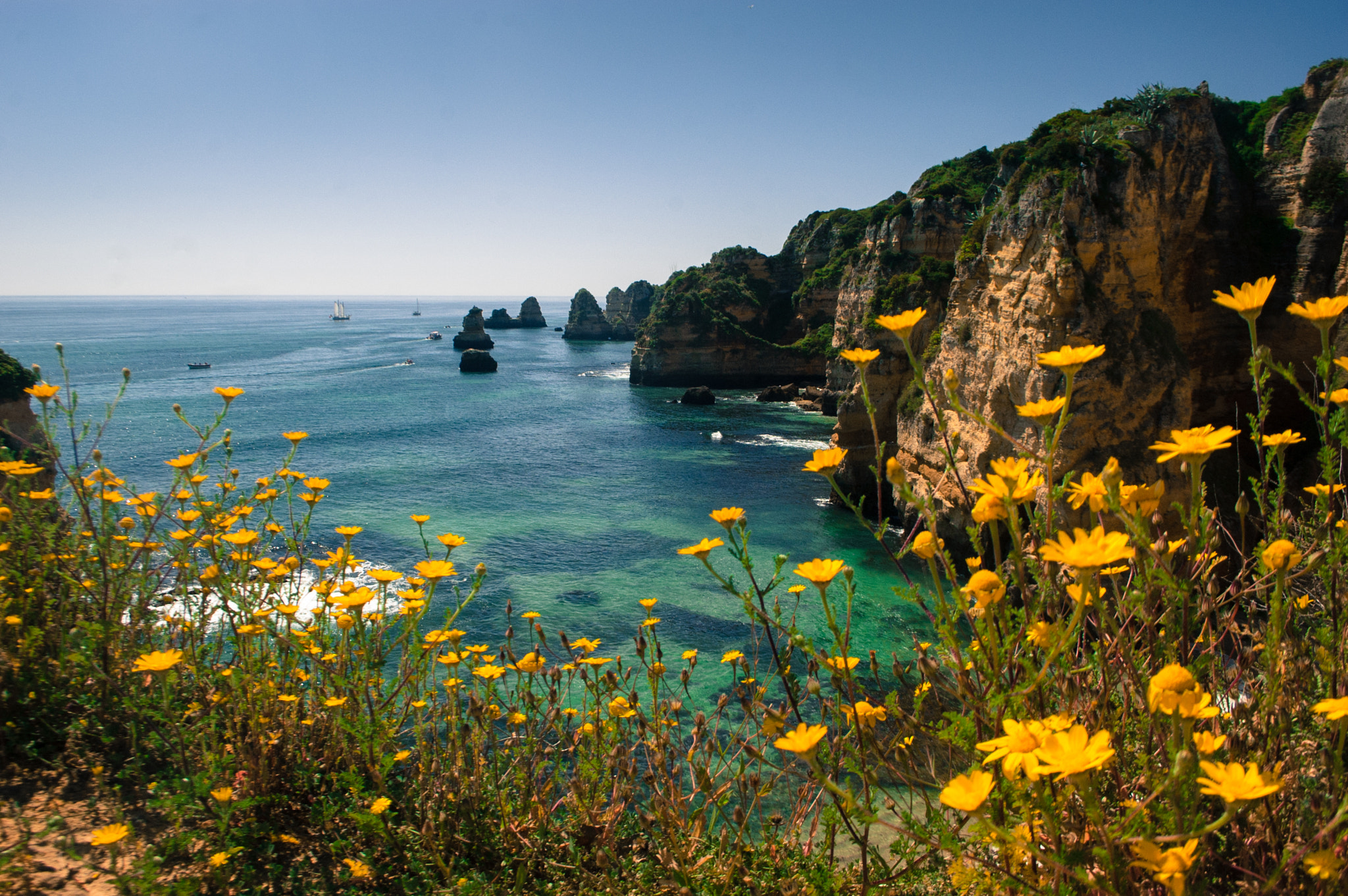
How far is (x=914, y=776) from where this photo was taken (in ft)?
A: 6.63

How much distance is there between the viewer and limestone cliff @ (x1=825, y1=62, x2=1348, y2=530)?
12.3 m

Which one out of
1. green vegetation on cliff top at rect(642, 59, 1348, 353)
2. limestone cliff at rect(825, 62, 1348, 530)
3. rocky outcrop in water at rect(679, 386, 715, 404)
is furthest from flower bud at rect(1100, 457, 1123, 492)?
rocky outcrop in water at rect(679, 386, 715, 404)

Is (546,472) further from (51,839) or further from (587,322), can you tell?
(587,322)

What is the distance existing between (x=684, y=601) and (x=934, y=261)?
14923 millimetres

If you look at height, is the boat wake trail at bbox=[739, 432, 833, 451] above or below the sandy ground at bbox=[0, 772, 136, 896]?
below

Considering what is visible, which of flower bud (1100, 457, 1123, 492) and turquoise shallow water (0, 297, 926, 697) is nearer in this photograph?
flower bud (1100, 457, 1123, 492)

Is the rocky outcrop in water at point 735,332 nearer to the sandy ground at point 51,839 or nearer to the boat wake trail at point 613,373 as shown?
the boat wake trail at point 613,373

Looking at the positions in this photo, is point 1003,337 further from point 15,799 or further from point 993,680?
point 15,799

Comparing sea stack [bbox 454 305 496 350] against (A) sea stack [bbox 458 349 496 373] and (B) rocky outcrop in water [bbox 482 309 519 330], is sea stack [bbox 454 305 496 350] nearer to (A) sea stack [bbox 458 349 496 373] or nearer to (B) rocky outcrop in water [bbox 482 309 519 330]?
(A) sea stack [bbox 458 349 496 373]

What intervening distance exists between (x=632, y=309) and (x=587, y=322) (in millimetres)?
6733

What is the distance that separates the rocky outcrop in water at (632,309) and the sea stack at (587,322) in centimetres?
188

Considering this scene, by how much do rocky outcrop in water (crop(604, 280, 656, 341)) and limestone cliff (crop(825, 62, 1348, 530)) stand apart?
264ft

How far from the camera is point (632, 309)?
312ft

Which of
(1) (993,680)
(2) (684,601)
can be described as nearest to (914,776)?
(1) (993,680)
